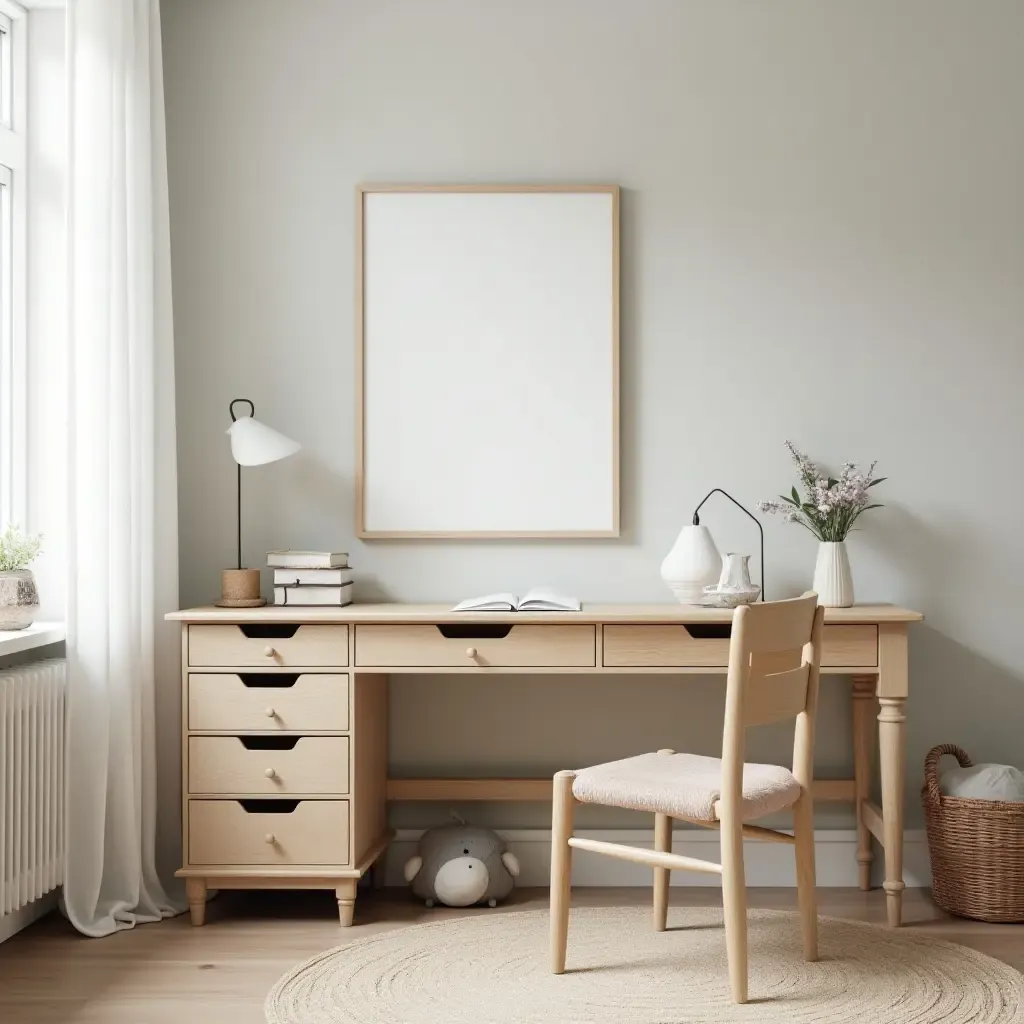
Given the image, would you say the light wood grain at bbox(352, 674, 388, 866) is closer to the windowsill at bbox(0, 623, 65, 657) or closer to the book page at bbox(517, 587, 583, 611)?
the book page at bbox(517, 587, 583, 611)

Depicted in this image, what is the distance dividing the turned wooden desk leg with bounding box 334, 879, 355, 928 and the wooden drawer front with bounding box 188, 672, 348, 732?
0.39 metres

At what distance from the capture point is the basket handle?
3.05 m

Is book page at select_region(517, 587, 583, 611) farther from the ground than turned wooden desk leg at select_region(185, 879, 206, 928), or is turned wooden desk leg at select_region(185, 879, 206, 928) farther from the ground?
book page at select_region(517, 587, 583, 611)

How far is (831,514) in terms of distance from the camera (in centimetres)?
315

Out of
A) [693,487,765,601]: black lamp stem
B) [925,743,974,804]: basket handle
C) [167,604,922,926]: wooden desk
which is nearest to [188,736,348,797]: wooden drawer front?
[167,604,922,926]: wooden desk

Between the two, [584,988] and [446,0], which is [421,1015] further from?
[446,0]

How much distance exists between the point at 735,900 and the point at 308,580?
1.40m

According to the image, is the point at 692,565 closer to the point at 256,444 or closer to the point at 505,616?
the point at 505,616

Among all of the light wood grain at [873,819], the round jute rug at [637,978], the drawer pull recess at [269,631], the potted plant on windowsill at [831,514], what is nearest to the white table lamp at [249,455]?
the drawer pull recess at [269,631]

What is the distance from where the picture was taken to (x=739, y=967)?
2.34 meters

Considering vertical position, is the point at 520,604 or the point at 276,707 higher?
the point at 520,604

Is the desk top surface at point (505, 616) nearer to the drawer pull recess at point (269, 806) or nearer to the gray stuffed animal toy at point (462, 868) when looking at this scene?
the drawer pull recess at point (269, 806)

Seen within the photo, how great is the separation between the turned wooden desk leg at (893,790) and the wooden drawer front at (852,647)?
0.11 m

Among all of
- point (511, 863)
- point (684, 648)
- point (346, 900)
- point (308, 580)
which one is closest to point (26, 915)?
point (346, 900)
